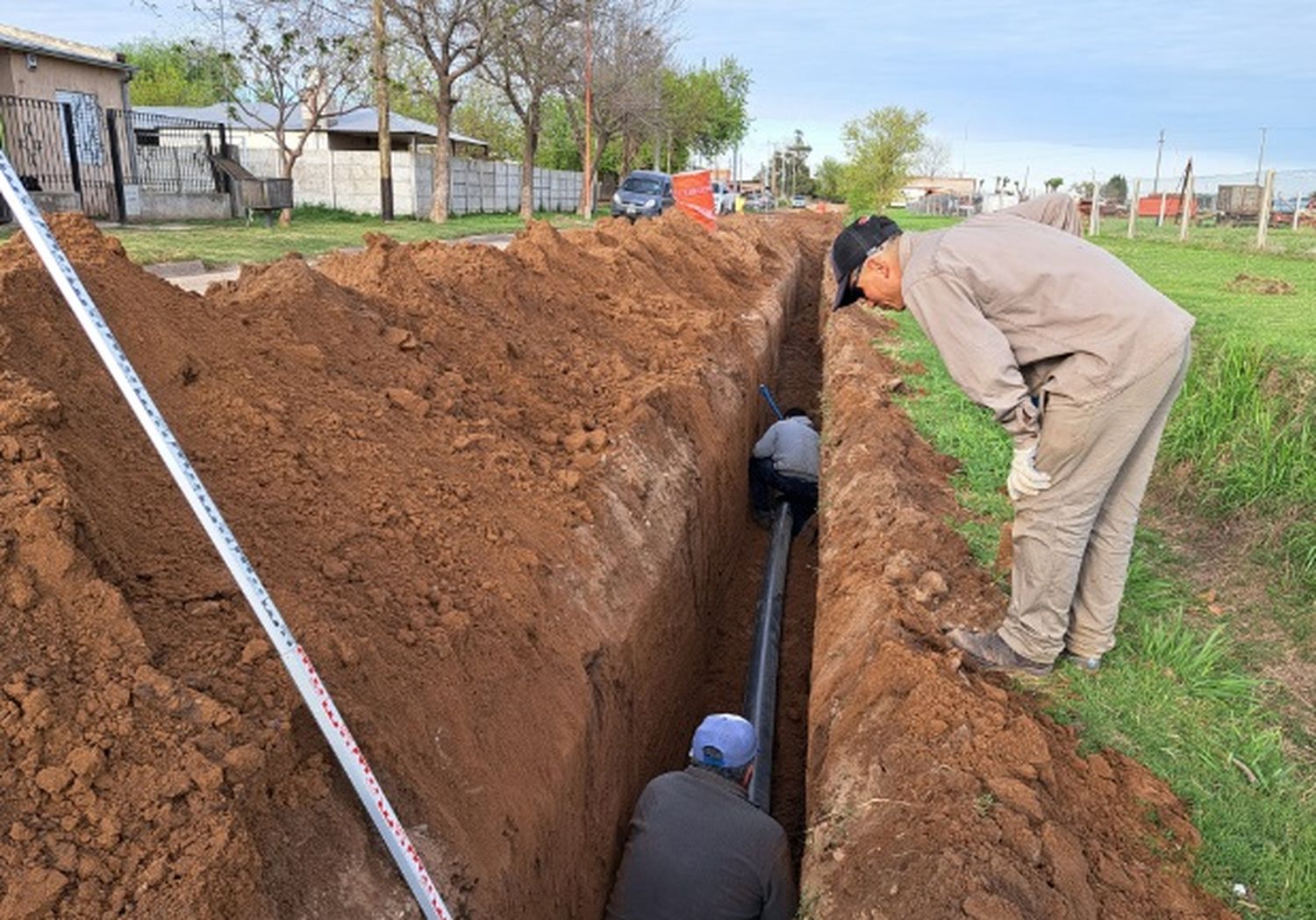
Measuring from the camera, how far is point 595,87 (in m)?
39.2

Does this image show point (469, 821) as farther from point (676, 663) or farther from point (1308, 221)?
point (1308, 221)

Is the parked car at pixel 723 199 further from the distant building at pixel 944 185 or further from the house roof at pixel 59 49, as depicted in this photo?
the distant building at pixel 944 185

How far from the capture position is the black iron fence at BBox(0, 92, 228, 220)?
1767 cm

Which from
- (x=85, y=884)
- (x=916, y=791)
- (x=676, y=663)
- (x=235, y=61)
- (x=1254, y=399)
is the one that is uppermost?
(x=235, y=61)

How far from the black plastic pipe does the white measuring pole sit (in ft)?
7.14

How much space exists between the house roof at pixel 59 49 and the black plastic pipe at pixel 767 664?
18.8 m

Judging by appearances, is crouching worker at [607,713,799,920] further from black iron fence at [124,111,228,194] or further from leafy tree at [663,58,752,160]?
leafy tree at [663,58,752,160]

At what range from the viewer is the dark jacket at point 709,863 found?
3527 mm

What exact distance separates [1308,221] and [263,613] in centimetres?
3777

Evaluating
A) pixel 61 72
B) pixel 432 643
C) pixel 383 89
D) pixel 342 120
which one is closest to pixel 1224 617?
pixel 432 643

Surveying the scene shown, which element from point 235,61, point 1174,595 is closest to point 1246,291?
point 1174,595

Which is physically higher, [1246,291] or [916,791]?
[1246,291]

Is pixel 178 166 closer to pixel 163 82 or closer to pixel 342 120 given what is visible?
pixel 342 120

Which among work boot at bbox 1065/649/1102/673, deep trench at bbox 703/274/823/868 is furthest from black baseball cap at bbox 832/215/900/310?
deep trench at bbox 703/274/823/868
